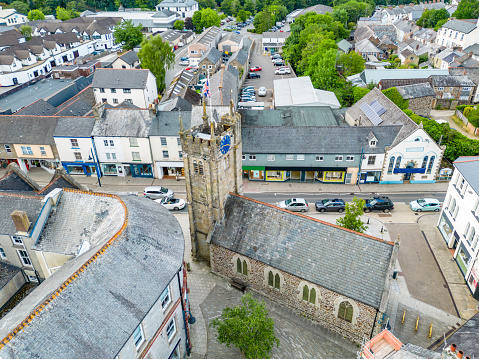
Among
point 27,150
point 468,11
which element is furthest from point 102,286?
point 468,11

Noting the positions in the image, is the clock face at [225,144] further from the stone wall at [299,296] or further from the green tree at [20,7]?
the green tree at [20,7]

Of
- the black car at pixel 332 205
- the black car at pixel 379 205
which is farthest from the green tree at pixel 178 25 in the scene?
the black car at pixel 379 205

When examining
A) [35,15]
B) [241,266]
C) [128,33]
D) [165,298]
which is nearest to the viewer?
[165,298]

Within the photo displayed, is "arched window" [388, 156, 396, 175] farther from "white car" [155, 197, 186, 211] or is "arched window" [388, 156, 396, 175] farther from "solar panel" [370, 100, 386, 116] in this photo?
"white car" [155, 197, 186, 211]

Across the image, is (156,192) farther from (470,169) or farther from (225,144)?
(470,169)

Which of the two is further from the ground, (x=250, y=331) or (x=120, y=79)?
(x=120, y=79)

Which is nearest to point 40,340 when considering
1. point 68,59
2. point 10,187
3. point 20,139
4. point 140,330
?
point 140,330

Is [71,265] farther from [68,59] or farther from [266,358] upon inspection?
[68,59]
